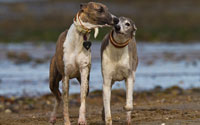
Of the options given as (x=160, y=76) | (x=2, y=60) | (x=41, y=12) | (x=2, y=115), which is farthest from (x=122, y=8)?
(x=2, y=115)

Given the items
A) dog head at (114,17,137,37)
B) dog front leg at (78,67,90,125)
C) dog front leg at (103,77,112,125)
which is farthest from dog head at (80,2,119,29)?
dog front leg at (103,77,112,125)

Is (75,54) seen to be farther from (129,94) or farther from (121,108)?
(121,108)

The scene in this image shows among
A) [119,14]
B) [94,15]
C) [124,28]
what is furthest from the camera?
[119,14]

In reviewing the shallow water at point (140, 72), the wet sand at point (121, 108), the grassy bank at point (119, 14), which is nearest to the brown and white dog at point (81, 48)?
the wet sand at point (121, 108)

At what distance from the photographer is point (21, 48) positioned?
26.1m

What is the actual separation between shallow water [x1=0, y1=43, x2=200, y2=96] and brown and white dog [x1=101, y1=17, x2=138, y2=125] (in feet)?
17.7

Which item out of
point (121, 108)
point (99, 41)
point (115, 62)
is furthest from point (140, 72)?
point (99, 41)

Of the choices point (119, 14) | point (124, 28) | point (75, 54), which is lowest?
point (119, 14)

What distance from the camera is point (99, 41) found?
2858cm

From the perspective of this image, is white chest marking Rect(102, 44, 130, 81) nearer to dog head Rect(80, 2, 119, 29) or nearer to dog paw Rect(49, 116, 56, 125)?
dog head Rect(80, 2, 119, 29)

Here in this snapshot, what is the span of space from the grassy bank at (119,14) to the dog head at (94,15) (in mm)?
20161

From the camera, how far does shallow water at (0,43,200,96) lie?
1535 centimetres

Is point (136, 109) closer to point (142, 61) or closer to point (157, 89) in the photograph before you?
point (157, 89)

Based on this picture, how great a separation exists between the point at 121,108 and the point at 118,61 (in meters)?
2.54
